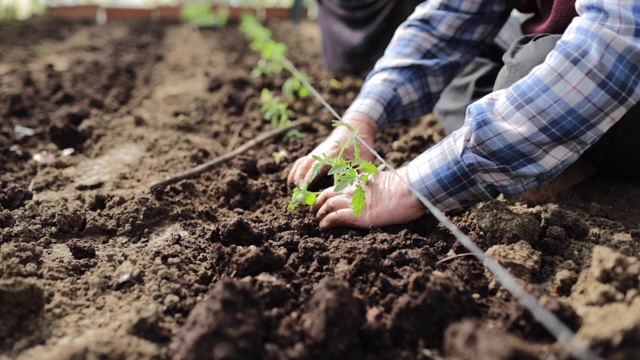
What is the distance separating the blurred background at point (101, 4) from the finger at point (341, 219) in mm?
5237

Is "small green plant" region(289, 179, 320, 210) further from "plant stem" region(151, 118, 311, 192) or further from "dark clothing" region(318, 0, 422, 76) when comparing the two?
"dark clothing" region(318, 0, 422, 76)

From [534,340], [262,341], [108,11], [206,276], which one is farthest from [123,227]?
[108,11]

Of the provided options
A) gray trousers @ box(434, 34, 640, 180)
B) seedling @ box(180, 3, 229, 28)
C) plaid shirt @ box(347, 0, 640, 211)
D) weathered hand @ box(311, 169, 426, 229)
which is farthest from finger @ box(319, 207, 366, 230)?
seedling @ box(180, 3, 229, 28)

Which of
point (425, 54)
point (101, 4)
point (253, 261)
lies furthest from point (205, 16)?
point (253, 261)

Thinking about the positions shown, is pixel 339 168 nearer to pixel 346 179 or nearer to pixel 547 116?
pixel 346 179

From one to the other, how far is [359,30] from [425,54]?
1.67 m

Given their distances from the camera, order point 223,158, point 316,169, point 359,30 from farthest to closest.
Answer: point 359,30
point 223,158
point 316,169

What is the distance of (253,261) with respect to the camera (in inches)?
71.6

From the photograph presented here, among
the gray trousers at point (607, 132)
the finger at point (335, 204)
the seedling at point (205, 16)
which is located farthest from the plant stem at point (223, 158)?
the seedling at point (205, 16)

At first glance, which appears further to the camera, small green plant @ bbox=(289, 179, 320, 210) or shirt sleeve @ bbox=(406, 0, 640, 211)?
small green plant @ bbox=(289, 179, 320, 210)

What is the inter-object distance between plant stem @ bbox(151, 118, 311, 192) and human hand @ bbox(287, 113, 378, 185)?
0.47m

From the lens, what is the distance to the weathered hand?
2.06 meters

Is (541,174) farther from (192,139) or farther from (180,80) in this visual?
(180,80)

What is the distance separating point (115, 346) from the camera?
1524mm
